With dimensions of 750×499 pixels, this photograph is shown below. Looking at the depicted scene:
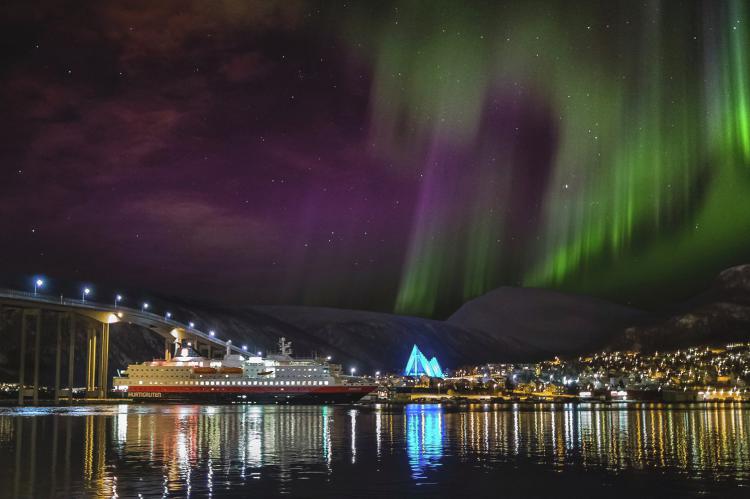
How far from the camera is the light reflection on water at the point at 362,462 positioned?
86.7 ft

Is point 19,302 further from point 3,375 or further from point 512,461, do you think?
point 512,461

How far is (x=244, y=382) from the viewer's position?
137500 millimetres

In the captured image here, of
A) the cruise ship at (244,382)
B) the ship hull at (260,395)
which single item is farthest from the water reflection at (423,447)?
the cruise ship at (244,382)

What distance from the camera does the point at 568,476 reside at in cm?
2998

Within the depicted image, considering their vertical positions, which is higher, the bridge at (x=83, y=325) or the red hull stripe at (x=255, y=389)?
the bridge at (x=83, y=325)

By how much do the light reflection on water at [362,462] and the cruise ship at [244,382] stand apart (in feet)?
261

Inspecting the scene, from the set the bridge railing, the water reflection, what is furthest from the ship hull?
the water reflection

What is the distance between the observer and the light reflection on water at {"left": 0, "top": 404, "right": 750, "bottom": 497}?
1041 inches

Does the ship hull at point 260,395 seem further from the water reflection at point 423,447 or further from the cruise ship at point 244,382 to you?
the water reflection at point 423,447

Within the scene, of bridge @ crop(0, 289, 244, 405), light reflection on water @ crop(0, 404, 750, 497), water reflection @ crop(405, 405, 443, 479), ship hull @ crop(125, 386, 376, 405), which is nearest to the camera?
light reflection on water @ crop(0, 404, 750, 497)

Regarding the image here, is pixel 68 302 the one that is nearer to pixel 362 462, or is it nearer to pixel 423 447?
pixel 423 447

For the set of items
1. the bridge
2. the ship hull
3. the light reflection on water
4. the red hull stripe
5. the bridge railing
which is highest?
the bridge railing

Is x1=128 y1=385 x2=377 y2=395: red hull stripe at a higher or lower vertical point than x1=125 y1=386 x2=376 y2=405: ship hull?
higher

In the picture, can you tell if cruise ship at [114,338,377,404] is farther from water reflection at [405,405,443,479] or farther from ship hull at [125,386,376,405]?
water reflection at [405,405,443,479]
